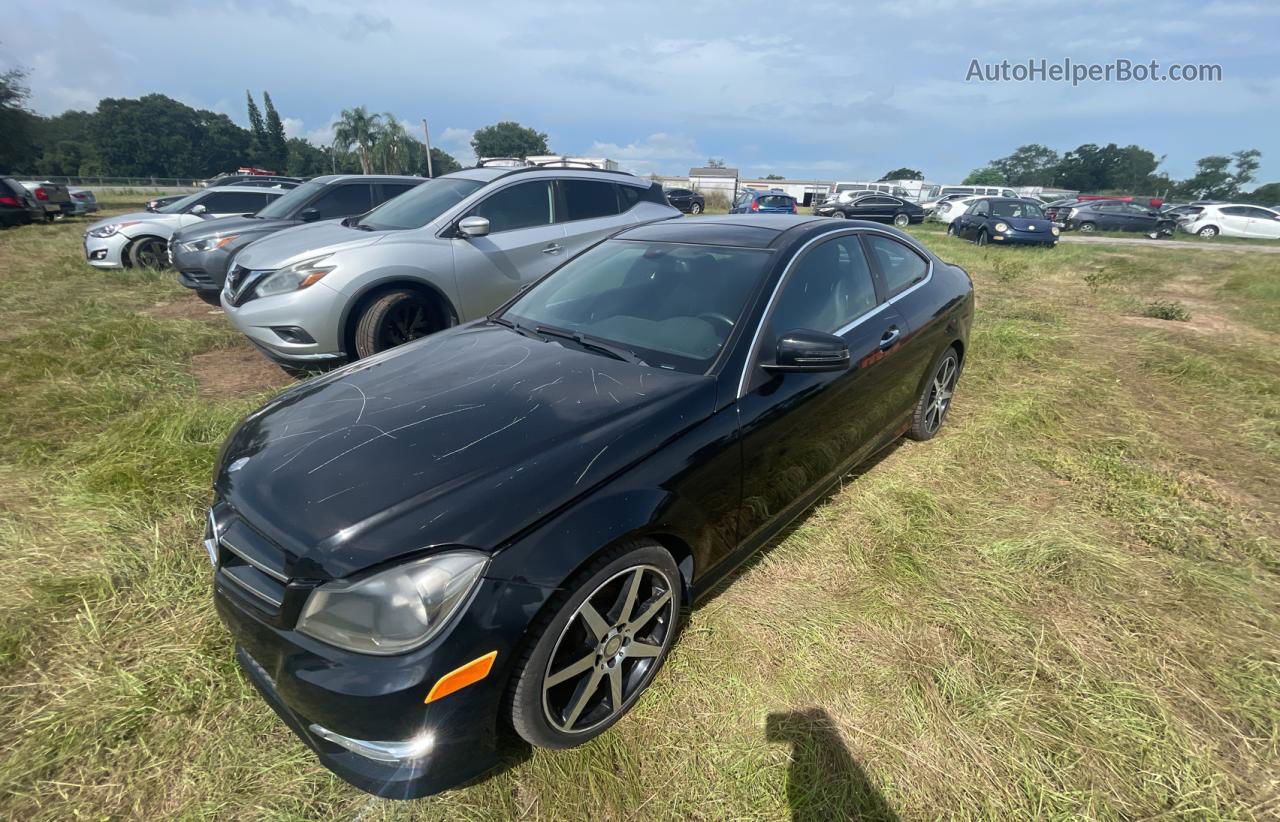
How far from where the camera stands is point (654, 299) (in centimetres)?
256

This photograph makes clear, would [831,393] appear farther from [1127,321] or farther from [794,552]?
[1127,321]

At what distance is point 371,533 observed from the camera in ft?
4.81

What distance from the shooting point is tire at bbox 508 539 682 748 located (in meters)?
1.57


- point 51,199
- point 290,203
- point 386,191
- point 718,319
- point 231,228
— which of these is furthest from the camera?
point 51,199

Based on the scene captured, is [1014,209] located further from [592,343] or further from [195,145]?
[195,145]

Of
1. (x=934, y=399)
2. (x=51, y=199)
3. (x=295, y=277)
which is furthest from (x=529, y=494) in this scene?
(x=51, y=199)

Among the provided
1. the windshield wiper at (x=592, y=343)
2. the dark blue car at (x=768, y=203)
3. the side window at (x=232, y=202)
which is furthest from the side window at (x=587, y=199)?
the dark blue car at (x=768, y=203)

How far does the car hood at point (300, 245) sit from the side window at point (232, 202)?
5994 millimetres

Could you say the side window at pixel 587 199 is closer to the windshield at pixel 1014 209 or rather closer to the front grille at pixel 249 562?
the front grille at pixel 249 562

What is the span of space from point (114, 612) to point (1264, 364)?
29.4ft

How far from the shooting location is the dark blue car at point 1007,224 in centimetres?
1512

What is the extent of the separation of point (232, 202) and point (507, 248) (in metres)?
7.58

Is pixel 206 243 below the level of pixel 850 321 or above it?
above

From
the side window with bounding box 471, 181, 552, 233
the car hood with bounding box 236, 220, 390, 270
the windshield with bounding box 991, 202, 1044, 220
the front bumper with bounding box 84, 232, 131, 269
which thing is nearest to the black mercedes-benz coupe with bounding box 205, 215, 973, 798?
the car hood with bounding box 236, 220, 390, 270
